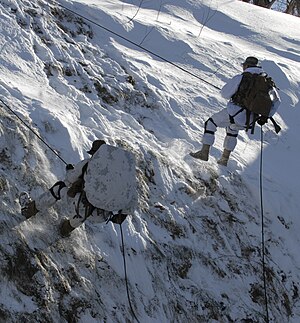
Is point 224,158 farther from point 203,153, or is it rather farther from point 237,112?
point 237,112

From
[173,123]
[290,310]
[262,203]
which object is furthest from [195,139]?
[290,310]

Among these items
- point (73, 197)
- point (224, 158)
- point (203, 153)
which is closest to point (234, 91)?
point (203, 153)

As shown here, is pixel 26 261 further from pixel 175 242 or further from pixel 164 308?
pixel 175 242

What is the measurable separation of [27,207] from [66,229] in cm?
44

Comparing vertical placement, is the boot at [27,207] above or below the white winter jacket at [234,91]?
below

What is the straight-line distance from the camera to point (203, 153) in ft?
26.5

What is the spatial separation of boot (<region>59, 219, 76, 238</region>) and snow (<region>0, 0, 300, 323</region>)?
0.09m

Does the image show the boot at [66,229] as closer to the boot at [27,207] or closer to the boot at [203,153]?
the boot at [27,207]

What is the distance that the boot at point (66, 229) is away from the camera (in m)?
5.81

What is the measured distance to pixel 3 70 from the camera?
7621mm

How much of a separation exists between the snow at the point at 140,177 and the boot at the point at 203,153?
0.10 metres

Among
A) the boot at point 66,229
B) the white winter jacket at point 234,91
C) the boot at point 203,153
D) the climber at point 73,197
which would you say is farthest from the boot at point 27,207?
the white winter jacket at point 234,91

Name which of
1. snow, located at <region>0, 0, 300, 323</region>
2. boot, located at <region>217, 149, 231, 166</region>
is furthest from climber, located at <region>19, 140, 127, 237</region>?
boot, located at <region>217, 149, 231, 166</region>

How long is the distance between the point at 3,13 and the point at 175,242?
437cm
